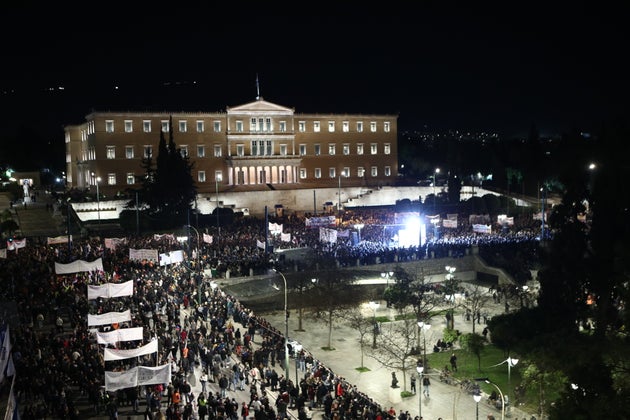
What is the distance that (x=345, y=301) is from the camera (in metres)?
37.3

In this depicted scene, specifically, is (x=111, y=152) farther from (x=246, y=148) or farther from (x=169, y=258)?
(x=169, y=258)

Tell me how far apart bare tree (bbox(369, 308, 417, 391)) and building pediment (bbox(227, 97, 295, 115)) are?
4254 centimetres

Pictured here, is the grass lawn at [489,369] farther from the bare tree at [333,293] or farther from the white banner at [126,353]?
the white banner at [126,353]

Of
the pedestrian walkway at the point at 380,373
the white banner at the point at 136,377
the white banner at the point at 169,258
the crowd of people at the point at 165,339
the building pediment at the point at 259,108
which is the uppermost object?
the building pediment at the point at 259,108

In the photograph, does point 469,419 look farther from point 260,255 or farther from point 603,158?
point 260,255

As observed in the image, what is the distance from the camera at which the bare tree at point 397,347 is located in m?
26.4

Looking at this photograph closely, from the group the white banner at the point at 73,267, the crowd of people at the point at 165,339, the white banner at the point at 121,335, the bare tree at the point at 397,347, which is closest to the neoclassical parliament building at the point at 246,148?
the crowd of people at the point at 165,339

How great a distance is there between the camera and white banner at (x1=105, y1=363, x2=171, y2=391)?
1725cm

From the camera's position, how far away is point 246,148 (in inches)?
2867

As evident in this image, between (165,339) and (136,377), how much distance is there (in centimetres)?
575

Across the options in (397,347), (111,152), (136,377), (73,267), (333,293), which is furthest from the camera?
(111,152)

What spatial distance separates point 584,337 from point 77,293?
20.5 meters

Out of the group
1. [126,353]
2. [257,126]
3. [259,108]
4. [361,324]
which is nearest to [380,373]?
[361,324]

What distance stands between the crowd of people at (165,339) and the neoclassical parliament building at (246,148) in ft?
87.7
